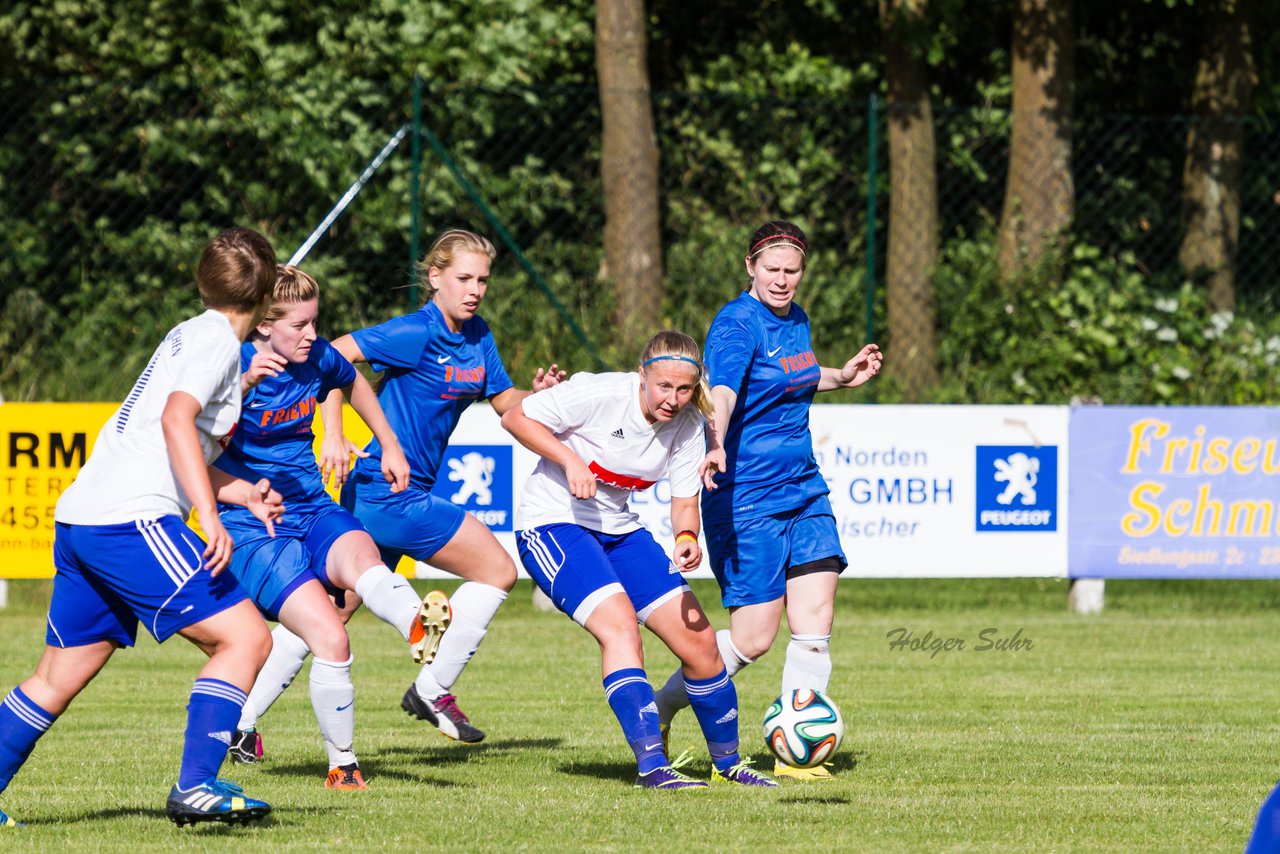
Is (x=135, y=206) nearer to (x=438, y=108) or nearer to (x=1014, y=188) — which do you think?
(x=438, y=108)

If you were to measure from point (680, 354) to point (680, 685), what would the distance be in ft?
4.27

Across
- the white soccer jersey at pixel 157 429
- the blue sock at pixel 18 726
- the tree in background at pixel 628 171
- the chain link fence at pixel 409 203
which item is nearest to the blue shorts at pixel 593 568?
the white soccer jersey at pixel 157 429

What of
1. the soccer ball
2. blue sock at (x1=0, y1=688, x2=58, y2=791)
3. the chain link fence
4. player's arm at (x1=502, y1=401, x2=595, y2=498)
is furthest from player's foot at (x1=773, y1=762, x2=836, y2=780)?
the chain link fence

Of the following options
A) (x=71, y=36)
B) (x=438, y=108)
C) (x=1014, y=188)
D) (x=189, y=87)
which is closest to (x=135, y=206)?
(x=189, y=87)

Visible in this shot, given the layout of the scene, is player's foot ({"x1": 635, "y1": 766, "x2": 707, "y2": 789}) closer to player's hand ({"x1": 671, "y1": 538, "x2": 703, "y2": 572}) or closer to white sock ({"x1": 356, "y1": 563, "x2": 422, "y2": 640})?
player's hand ({"x1": 671, "y1": 538, "x2": 703, "y2": 572})

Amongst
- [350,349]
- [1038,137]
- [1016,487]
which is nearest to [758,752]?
[350,349]

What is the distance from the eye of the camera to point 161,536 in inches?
196

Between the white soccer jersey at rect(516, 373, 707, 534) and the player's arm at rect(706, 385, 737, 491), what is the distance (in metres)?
0.05

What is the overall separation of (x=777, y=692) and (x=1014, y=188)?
7.72 meters

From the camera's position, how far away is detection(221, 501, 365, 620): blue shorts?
19.6 feet

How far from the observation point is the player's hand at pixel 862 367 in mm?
6809

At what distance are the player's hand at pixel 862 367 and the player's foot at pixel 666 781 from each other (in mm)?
1702

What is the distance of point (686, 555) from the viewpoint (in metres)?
6.00

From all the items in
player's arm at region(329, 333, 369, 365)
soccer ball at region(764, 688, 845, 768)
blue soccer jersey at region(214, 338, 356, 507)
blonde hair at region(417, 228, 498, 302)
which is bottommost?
soccer ball at region(764, 688, 845, 768)
